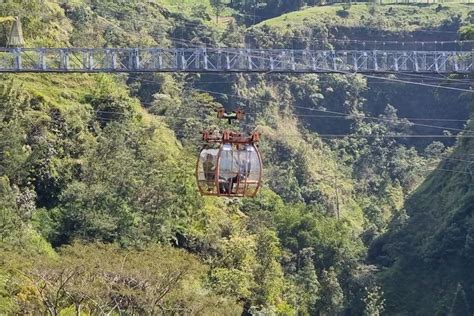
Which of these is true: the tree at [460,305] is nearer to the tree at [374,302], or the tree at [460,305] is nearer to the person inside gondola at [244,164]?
the tree at [374,302]

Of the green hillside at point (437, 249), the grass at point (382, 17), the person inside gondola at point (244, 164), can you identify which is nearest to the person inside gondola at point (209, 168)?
the person inside gondola at point (244, 164)

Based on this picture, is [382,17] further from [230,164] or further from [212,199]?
[230,164]

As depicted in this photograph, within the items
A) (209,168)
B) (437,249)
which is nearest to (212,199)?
(437,249)

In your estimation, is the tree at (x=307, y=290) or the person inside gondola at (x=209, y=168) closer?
the person inside gondola at (x=209, y=168)

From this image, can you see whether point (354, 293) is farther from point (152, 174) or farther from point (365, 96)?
point (365, 96)

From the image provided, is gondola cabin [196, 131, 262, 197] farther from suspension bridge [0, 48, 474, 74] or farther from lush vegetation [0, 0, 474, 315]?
suspension bridge [0, 48, 474, 74]

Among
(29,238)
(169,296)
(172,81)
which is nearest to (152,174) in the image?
(29,238)
